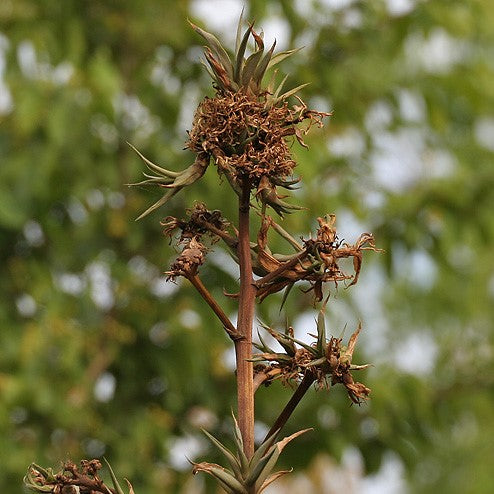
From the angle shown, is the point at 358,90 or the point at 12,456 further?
the point at 358,90

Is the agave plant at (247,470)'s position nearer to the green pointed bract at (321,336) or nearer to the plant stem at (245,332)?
the plant stem at (245,332)

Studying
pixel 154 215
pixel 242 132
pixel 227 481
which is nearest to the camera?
pixel 227 481

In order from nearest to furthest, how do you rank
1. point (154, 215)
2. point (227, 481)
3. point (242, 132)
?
point (227, 481) < point (242, 132) < point (154, 215)

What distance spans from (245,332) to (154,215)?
135 inches

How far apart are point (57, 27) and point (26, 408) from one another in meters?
1.51

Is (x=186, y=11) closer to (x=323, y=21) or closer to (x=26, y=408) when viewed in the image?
(x=323, y=21)

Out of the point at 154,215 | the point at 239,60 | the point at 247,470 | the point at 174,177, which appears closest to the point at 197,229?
the point at 174,177

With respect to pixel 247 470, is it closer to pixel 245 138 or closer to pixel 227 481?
pixel 227 481

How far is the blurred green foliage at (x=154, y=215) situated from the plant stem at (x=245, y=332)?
2.83 metres

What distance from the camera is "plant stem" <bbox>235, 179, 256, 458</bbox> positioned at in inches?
49.2

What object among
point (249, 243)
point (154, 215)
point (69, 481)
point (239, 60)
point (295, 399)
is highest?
point (154, 215)

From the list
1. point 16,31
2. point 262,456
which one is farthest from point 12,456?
point 262,456

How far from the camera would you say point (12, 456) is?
416 centimetres

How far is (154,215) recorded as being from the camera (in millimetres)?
4691
